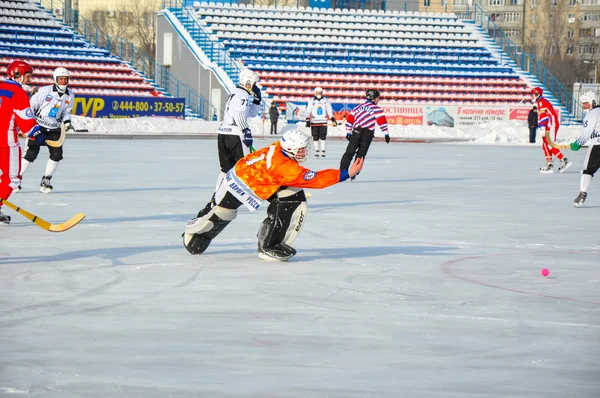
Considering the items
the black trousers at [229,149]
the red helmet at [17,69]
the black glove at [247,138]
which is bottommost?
the black trousers at [229,149]

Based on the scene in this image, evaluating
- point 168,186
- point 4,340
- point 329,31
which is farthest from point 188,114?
point 4,340

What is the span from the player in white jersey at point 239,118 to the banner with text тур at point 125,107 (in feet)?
77.9

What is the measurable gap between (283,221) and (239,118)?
4.50 metres

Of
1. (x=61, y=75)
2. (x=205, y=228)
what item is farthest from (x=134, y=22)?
(x=205, y=228)

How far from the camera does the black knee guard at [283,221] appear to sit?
298 inches

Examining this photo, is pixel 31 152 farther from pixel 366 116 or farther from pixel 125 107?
pixel 125 107

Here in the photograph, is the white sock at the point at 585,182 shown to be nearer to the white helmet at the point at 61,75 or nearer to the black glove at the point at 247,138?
the black glove at the point at 247,138

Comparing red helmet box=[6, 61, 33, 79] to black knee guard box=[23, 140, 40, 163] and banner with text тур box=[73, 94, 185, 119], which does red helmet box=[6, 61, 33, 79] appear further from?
banner with text тур box=[73, 94, 185, 119]

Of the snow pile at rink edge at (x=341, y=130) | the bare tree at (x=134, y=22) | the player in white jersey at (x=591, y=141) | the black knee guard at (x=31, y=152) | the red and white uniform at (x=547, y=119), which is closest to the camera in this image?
the player in white jersey at (x=591, y=141)

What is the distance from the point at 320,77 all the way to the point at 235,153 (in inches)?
1257

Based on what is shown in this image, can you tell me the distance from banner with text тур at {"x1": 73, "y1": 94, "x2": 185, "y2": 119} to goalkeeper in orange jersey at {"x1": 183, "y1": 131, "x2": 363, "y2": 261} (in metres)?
28.1

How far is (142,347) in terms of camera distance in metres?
4.77

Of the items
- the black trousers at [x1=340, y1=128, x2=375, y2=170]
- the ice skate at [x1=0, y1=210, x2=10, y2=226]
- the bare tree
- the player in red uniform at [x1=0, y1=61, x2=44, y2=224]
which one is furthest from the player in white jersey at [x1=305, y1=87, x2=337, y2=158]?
the bare tree

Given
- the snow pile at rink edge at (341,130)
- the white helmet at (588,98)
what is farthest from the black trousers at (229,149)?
the snow pile at rink edge at (341,130)
